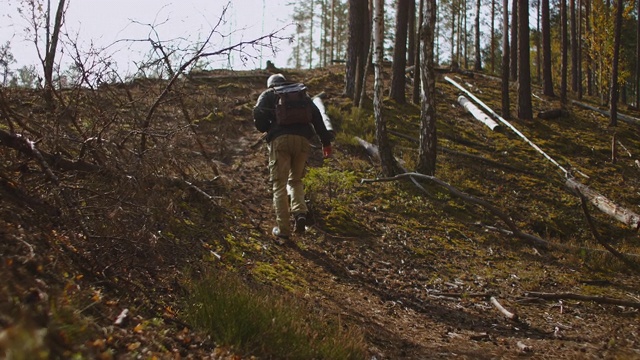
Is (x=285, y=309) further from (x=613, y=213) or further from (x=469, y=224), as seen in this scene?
(x=613, y=213)

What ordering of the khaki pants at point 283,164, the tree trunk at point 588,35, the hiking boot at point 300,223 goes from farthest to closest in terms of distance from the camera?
the tree trunk at point 588,35 → the hiking boot at point 300,223 → the khaki pants at point 283,164

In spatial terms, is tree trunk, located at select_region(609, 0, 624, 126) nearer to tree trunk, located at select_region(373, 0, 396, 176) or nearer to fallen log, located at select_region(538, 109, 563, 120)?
fallen log, located at select_region(538, 109, 563, 120)

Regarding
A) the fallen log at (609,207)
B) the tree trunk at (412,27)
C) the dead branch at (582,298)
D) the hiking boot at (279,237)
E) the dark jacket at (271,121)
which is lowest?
the dead branch at (582,298)

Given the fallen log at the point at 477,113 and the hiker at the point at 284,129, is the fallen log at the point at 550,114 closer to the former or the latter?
the fallen log at the point at 477,113

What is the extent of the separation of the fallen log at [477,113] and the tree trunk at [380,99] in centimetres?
647

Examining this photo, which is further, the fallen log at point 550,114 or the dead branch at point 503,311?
the fallen log at point 550,114

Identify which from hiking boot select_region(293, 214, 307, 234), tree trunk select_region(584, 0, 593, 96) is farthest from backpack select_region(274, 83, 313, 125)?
tree trunk select_region(584, 0, 593, 96)

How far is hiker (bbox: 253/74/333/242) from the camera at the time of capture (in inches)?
269

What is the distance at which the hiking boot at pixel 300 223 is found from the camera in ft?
23.8

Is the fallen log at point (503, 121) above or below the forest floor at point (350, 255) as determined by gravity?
above

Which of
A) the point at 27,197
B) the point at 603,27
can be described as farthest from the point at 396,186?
the point at 603,27

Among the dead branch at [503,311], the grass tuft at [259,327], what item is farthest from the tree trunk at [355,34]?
the grass tuft at [259,327]

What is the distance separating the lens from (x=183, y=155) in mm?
5590

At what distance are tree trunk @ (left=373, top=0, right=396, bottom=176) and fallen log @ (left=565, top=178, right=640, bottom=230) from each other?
11.5ft
